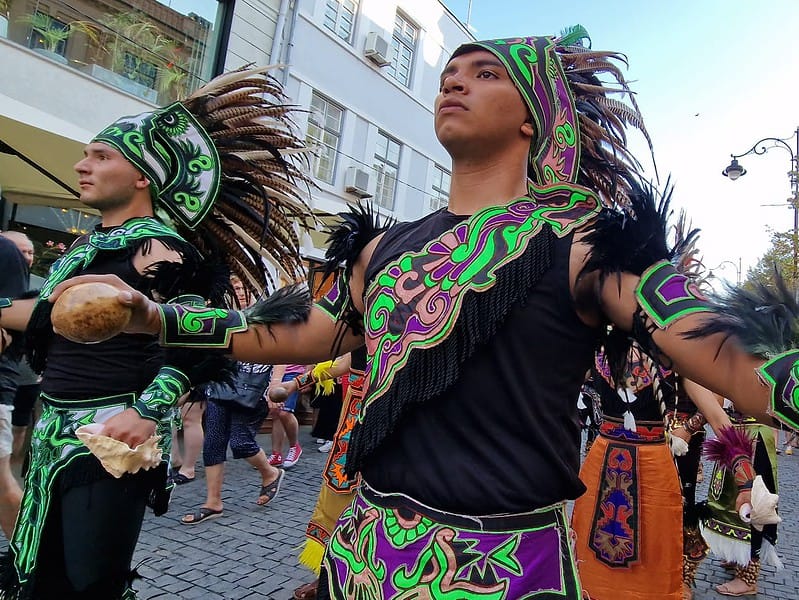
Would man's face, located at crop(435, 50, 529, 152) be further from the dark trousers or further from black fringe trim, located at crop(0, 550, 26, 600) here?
black fringe trim, located at crop(0, 550, 26, 600)

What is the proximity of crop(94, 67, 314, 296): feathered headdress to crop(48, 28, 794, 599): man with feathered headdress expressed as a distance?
1.38m

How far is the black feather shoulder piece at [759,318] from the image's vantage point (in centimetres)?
96

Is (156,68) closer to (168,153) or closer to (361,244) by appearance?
(168,153)

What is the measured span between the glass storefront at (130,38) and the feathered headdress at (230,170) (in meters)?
5.67

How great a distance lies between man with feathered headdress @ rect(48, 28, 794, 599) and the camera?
3.94 ft

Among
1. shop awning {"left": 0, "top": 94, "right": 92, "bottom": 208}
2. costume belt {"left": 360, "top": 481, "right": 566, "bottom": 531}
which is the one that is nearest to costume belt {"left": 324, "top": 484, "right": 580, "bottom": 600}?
costume belt {"left": 360, "top": 481, "right": 566, "bottom": 531}

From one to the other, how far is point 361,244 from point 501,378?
24.0 inches

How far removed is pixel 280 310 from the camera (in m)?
1.67

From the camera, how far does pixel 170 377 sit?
2186 mm

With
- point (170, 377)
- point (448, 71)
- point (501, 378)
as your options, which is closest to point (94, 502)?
point (170, 377)

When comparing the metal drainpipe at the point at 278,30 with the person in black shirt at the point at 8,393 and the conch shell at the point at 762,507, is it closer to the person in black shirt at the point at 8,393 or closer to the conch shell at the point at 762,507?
the person in black shirt at the point at 8,393

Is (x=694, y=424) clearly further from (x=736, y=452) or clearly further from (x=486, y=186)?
(x=486, y=186)

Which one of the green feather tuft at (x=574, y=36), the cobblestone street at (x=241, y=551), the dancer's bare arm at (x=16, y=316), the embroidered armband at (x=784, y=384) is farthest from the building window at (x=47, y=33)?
the embroidered armband at (x=784, y=384)

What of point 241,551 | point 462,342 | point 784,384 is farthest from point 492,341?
point 241,551
